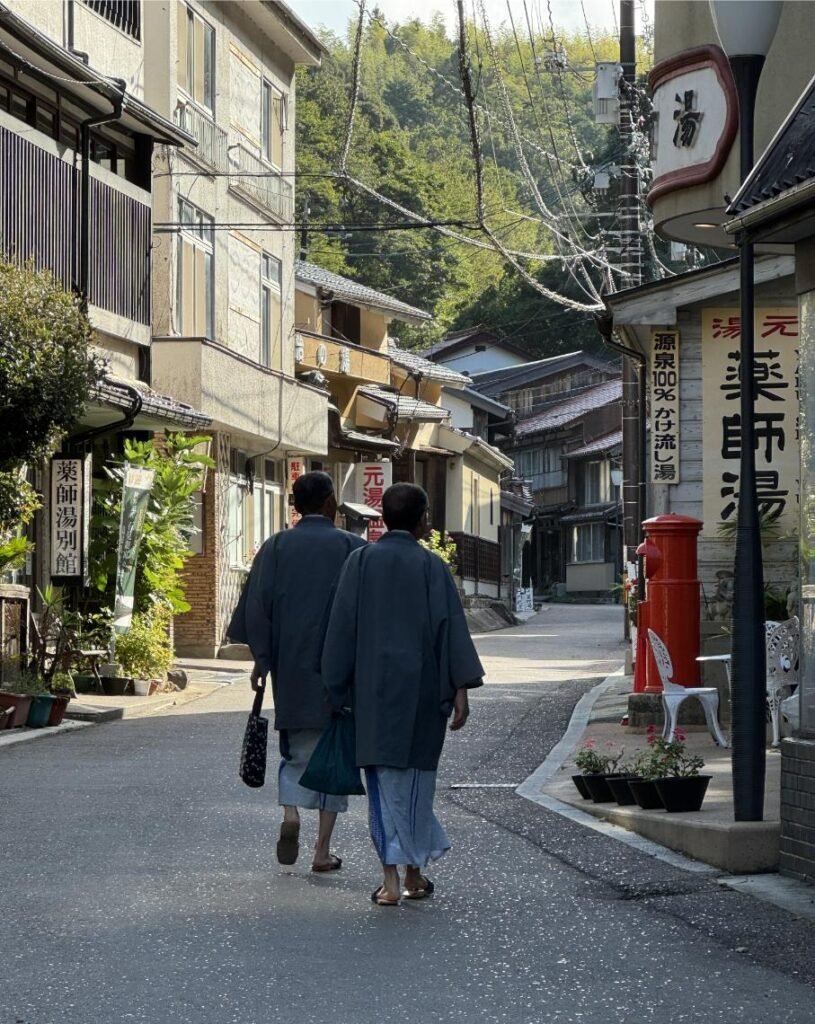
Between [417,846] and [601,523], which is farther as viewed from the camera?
[601,523]

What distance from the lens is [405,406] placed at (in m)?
47.7

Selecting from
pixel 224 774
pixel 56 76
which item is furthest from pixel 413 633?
pixel 56 76

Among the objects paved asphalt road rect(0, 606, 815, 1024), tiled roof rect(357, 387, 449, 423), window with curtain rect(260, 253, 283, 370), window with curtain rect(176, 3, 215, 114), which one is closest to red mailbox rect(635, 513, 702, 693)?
paved asphalt road rect(0, 606, 815, 1024)

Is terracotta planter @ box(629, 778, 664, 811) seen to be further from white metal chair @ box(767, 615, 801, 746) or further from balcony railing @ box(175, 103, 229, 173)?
balcony railing @ box(175, 103, 229, 173)

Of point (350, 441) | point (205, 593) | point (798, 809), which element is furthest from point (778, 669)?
point (350, 441)

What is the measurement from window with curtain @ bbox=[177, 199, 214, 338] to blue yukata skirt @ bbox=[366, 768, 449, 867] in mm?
21037

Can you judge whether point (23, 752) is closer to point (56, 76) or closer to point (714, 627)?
point (714, 627)

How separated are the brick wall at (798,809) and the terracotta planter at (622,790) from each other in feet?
7.42

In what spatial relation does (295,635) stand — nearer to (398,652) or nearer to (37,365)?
(398,652)

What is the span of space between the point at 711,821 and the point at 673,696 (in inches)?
218

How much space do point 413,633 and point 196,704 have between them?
13.8 m

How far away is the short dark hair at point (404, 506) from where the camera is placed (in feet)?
27.7

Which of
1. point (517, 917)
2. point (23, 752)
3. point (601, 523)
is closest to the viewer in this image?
point (517, 917)

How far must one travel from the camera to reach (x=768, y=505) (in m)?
16.9
